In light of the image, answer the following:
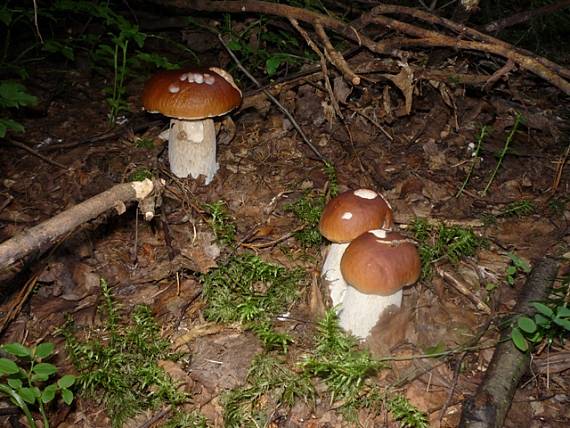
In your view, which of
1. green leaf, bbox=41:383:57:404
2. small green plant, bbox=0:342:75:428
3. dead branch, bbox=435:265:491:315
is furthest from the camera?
dead branch, bbox=435:265:491:315

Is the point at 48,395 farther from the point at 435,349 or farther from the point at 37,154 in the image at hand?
the point at 37,154

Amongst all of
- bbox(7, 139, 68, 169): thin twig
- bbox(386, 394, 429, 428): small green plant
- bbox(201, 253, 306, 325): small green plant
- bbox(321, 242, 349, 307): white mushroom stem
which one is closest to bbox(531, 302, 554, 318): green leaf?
bbox(386, 394, 429, 428): small green plant

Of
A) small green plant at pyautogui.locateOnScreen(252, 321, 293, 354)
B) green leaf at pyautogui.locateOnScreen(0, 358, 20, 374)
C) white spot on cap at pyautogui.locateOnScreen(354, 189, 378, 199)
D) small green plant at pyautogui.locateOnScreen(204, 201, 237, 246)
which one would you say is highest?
white spot on cap at pyautogui.locateOnScreen(354, 189, 378, 199)

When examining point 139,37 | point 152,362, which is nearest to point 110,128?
point 139,37

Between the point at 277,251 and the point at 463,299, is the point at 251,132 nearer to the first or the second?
the point at 277,251

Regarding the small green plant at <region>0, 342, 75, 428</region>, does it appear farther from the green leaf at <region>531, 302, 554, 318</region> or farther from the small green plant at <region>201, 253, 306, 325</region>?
the green leaf at <region>531, 302, 554, 318</region>

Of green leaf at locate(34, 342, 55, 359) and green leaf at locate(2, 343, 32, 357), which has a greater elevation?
green leaf at locate(2, 343, 32, 357)
